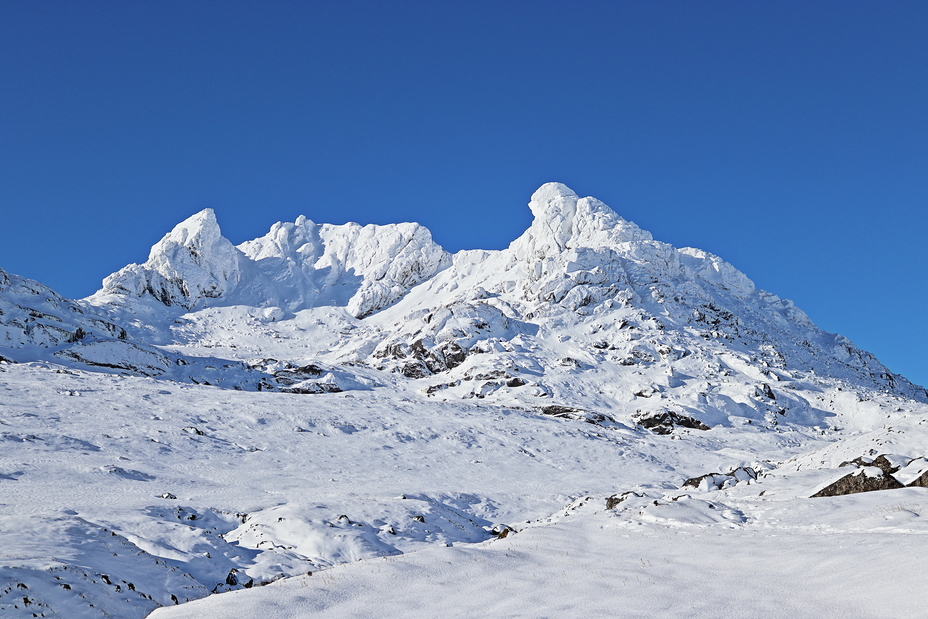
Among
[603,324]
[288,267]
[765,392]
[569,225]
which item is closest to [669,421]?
[765,392]

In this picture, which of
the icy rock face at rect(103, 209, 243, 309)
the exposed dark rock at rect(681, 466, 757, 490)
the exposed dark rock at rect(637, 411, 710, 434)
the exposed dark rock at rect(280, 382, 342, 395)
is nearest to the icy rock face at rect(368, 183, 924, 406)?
the exposed dark rock at rect(637, 411, 710, 434)

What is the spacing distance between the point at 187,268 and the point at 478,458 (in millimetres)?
133772

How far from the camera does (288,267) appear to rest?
171 m

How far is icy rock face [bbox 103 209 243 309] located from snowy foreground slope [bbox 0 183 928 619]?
5.78 meters

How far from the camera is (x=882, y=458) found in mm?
21141

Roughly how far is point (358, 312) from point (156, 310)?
48106 millimetres

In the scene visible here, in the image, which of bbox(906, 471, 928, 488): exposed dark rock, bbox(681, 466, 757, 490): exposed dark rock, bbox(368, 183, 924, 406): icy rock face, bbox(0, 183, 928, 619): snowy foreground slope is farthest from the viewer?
bbox(368, 183, 924, 406): icy rock face

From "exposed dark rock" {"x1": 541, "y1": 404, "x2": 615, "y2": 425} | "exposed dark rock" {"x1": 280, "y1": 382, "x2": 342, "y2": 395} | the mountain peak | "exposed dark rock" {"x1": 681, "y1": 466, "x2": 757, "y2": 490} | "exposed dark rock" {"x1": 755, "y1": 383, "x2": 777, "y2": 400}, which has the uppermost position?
the mountain peak

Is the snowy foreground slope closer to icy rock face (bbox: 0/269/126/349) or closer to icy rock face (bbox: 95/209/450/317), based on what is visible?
icy rock face (bbox: 0/269/126/349)

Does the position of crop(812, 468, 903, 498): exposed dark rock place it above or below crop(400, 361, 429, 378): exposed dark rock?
below

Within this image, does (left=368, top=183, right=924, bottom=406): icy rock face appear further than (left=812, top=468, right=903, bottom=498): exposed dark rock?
Yes

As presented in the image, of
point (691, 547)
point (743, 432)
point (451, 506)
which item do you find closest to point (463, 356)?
point (743, 432)

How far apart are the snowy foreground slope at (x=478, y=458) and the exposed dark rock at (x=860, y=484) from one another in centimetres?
8

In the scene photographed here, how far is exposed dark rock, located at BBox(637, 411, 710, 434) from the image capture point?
231ft
